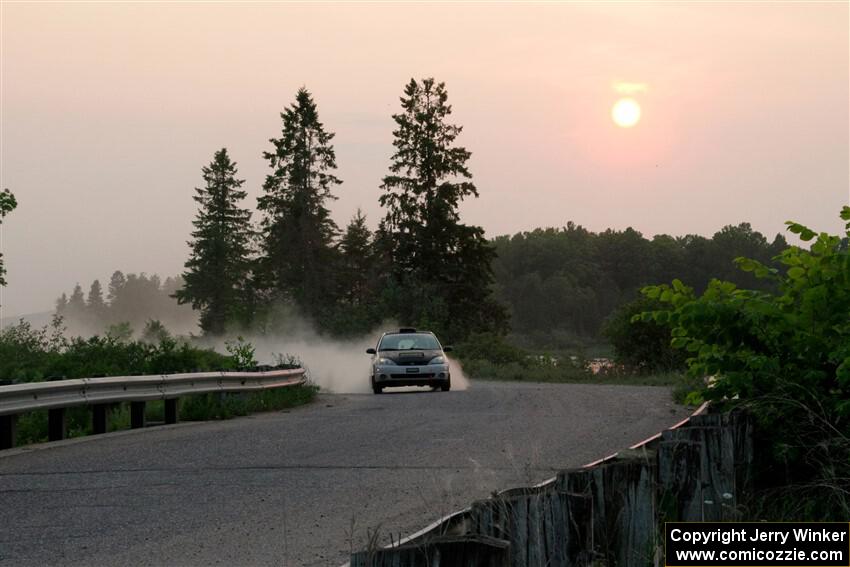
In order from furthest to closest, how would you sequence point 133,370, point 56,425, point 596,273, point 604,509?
point 596,273 → point 133,370 → point 56,425 → point 604,509

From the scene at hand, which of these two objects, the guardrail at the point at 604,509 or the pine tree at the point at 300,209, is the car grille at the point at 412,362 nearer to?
the guardrail at the point at 604,509

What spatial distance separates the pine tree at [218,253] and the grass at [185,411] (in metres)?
78.7

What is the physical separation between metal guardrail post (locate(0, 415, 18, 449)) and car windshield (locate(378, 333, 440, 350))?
1736 cm

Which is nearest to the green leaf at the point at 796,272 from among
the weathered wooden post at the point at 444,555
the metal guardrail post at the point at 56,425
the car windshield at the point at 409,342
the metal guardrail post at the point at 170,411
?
the weathered wooden post at the point at 444,555

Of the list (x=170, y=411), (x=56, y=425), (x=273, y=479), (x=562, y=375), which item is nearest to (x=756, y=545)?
(x=273, y=479)

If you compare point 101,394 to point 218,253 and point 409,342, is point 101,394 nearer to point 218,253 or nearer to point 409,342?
point 409,342

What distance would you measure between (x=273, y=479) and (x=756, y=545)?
6529 millimetres

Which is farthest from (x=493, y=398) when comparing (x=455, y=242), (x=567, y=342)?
(x=567, y=342)

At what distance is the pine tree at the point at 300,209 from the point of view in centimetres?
8594

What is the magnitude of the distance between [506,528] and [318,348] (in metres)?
67.3

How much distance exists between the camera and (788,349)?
9.53 meters

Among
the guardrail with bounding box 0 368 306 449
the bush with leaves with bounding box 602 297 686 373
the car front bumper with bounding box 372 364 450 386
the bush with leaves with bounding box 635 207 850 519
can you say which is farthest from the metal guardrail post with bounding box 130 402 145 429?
the bush with leaves with bounding box 602 297 686 373

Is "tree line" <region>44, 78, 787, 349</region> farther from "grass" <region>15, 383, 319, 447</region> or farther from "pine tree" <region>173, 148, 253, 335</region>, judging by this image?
"grass" <region>15, 383, 319, 447</region>

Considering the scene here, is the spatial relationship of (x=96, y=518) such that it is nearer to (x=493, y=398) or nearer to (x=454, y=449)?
(x=454, y=449)
